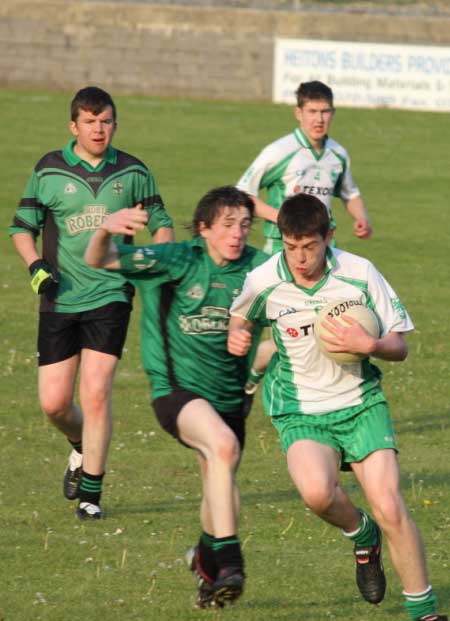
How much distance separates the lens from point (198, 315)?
7.47 metres

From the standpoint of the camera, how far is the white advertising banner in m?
37.3

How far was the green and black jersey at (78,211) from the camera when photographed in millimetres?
9188

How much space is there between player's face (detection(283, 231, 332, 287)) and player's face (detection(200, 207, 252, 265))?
1.41 ft

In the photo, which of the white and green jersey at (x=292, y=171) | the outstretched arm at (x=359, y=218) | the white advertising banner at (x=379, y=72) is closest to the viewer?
the outstretched arm at (x=359, y=218)

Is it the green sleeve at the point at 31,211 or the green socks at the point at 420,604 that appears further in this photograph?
the green sleeve at the point at 31,211

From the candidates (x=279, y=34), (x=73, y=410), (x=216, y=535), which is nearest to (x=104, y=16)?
(x=279, y=34)

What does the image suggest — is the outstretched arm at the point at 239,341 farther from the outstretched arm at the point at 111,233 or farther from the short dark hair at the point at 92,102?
the short dark hair at the point at 92,102

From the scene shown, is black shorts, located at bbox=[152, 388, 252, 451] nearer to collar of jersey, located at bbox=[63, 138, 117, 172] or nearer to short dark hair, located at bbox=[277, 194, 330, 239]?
short dark hair, located at bbox=[277, 194, 330, 239]

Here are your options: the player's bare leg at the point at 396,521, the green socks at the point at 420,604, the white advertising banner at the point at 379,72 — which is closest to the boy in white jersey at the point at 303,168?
the player's bare leg at the point at 396,521

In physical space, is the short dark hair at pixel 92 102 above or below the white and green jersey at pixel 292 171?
above

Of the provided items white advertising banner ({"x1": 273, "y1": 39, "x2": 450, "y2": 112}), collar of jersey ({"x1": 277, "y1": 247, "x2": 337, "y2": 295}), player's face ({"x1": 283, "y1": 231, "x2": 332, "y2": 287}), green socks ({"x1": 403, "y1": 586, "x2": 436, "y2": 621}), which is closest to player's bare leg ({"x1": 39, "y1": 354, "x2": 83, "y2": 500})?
collar of jersey ({"x1": 277, "y1": 247, "x2": 337, "y2": 295})

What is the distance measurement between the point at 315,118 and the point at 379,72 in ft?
86.6

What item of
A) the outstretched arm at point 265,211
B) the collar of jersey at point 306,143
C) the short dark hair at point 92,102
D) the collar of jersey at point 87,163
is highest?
the short dark hair at point 92,102

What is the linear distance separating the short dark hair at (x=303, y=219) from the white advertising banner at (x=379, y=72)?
101 ft
